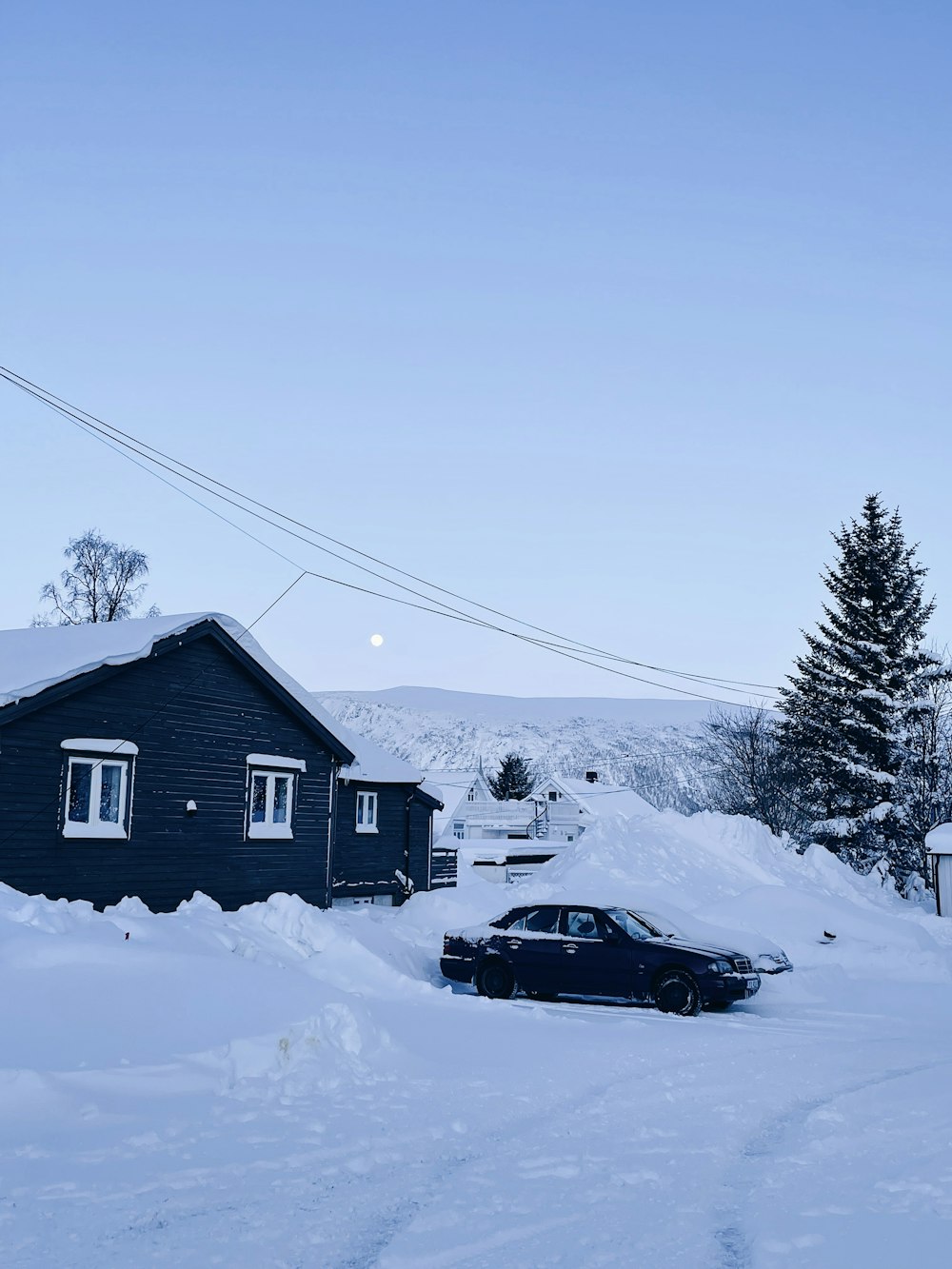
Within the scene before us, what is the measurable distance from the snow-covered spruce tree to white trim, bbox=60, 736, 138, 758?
1006 inches

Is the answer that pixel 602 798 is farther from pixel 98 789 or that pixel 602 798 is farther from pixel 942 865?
pixel 98 789

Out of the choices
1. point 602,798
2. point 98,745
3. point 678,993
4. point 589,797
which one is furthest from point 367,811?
point 589,797

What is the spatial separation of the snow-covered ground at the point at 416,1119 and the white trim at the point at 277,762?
605 centimetres

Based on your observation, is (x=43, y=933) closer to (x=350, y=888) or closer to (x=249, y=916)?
(x=249, y=916)

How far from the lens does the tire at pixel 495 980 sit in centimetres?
1588

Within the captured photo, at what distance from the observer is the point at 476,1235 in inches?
225

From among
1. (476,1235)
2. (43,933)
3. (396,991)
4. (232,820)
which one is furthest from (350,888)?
(476,1235)

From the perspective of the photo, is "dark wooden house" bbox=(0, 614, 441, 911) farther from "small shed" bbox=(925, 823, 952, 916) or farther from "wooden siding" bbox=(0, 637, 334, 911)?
"small shed" bbox=(925, 823, 952, 916)

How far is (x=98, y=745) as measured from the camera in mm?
17578

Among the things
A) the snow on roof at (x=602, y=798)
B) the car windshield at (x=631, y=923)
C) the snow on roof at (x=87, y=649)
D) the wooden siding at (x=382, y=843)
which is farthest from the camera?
the snow on roof at (x=602, y=798)

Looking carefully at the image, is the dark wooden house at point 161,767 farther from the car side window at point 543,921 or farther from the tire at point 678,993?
the tire at point 678,993

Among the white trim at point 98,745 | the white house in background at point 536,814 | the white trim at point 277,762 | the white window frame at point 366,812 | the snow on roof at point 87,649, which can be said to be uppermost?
the snow on roof at point 87,649

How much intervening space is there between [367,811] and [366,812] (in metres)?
0.07

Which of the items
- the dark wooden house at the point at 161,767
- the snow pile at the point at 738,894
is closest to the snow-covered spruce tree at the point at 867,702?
the snow pile at the point at 738,894
